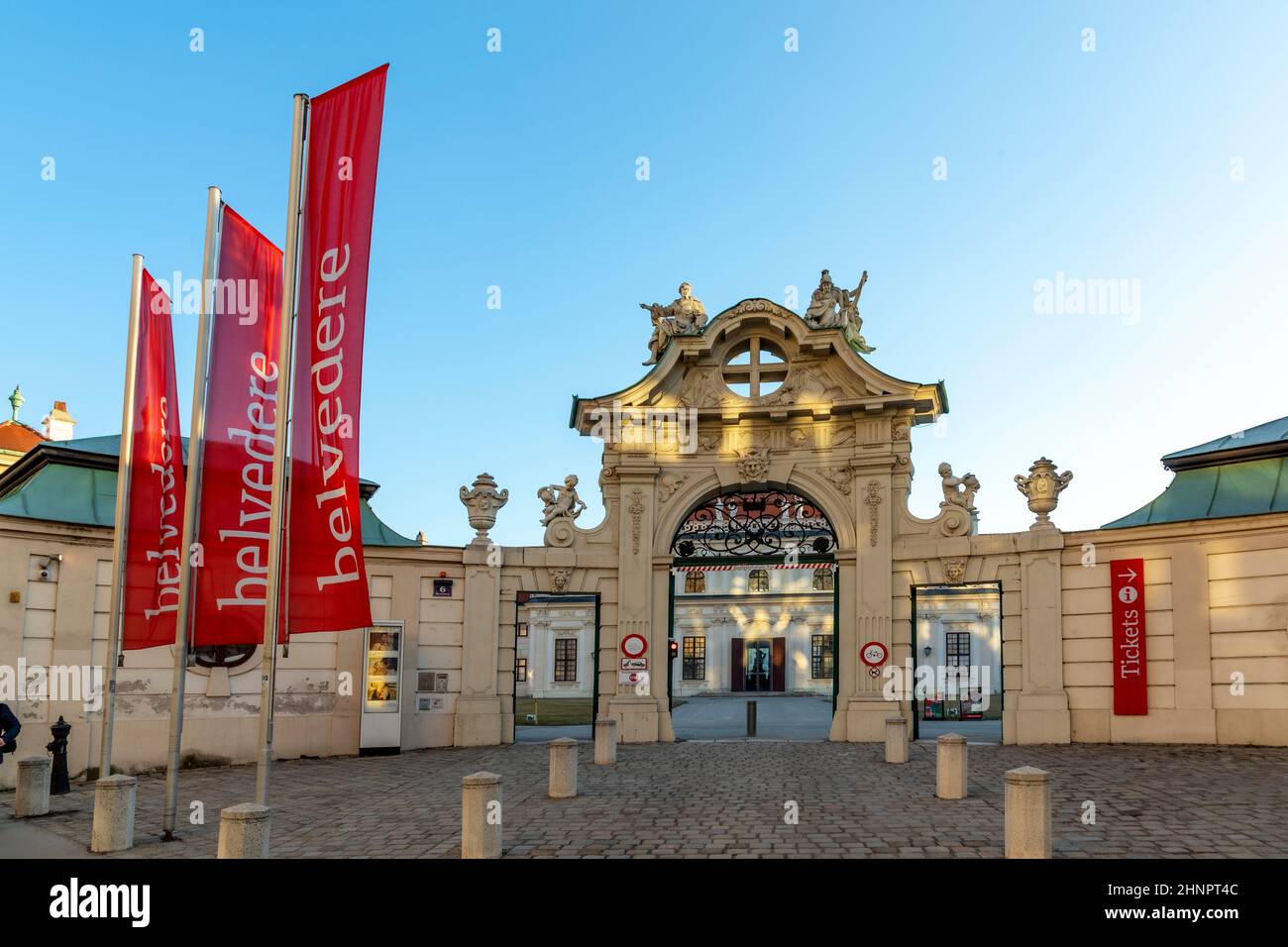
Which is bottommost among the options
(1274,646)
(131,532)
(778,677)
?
(778,677)

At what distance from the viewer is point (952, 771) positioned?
15125 millimetres

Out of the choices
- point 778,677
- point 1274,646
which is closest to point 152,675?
point 1274,646

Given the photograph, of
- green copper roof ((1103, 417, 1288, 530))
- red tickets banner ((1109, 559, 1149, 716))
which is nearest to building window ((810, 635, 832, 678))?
green copper roof ((1103, 417, 1288, 530))

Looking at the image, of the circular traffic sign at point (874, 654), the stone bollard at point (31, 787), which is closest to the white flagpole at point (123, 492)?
the stone bollard at point (31, 787)

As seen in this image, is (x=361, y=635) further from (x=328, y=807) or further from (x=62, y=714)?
(x=328, y=807)

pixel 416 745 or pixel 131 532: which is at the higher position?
pixel 131 532

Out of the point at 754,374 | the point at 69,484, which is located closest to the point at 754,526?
the point at 754,374

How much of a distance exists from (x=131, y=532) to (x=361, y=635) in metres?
8.58

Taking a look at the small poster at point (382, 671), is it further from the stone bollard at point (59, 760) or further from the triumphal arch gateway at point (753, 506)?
the stone bollard at point (59, 760)
